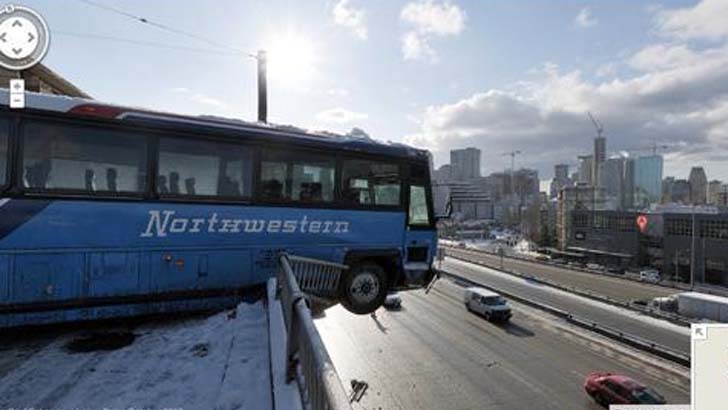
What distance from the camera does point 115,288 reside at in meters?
6.97

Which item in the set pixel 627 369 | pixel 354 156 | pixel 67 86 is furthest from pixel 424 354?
pixel 67 86

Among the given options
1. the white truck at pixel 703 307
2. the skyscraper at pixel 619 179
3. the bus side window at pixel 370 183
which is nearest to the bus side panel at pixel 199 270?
the bus side window at pixel 370 183

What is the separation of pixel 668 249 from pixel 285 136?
69670 millimetres

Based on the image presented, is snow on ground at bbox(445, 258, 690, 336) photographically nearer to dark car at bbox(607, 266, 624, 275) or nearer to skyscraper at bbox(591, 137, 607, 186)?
dark car at bbox(607, 266, 624, 275)

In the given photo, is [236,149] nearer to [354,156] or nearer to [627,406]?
[354,156]

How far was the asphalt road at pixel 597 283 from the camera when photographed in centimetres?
3662

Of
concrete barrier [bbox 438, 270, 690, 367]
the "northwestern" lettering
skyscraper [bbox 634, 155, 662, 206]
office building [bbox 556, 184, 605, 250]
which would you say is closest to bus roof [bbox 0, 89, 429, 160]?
the "northwestern" lettering

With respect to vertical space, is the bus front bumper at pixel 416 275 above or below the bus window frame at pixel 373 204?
below

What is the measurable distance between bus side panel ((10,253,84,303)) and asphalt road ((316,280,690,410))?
1313 cm

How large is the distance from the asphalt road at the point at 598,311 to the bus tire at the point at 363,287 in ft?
67.8

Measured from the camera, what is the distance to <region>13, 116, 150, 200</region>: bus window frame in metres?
6.20

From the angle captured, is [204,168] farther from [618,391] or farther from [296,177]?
[618,391]

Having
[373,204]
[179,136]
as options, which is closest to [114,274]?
[179,136]

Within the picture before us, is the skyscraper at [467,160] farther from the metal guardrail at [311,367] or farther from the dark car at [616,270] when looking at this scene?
the metal guardrail at [311,367]
